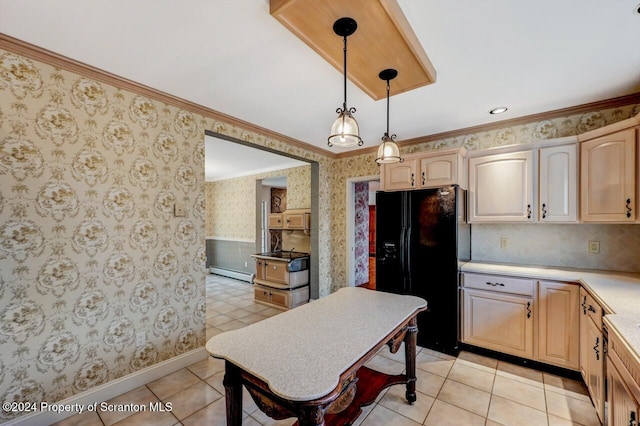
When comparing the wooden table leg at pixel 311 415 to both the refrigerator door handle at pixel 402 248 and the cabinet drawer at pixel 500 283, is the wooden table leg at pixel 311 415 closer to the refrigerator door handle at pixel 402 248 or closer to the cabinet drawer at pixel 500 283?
the refrigerator door handle at pixel 402 248

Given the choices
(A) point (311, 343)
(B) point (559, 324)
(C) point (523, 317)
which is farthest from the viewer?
(C) point (523, 317)

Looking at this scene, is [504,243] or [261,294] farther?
[261,294]

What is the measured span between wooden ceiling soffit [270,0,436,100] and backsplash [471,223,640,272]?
2.06 m

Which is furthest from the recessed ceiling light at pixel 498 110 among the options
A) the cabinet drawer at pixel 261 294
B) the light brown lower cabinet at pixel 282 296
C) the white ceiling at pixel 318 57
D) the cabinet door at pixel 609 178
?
the cabinet drawer at pixel 261 294

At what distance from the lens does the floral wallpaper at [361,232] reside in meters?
5.39

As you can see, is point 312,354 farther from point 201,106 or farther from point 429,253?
point 201,106

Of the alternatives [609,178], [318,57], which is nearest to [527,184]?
[609,178]

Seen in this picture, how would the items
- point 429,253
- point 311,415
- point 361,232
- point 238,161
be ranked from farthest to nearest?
1. point 361,232
2. point 238,161
3. point 429,253
4. point 311,415

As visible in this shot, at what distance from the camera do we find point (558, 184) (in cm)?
251

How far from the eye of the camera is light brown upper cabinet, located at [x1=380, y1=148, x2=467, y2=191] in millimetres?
2836

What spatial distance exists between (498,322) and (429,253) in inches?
35.1

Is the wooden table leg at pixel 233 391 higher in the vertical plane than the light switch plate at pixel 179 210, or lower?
lower

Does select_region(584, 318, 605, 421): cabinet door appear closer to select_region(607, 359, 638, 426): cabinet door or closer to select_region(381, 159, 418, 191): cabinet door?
select_region(607, 359, 638, 426): cabinet door

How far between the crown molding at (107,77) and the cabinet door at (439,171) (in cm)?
198
